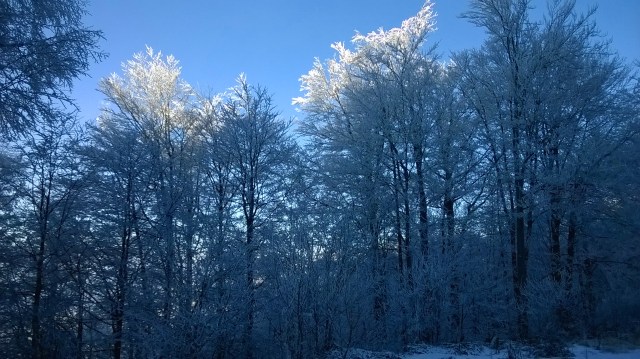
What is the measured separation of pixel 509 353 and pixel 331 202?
26.8 feet

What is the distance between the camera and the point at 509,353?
8.50m

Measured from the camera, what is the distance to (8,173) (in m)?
11.9

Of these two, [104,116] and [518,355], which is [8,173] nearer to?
[104,116]

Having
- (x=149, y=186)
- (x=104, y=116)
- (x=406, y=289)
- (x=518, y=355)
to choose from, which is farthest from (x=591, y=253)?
(x=104, y=116)

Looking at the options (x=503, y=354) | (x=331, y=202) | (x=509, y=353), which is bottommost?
(x=503, y=354)

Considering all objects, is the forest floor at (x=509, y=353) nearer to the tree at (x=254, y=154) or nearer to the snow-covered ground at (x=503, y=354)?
the snow-covered ground at (x=503, y=354)

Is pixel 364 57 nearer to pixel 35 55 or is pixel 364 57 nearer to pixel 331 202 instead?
pixel 331 202

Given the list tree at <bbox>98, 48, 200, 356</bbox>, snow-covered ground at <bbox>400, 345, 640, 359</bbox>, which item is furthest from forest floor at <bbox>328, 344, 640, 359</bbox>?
tree at <bbox>98, 48, 200, 356</bbox>

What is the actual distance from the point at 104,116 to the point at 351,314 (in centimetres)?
1251

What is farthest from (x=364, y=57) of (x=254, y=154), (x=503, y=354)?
(x=503, y=354)

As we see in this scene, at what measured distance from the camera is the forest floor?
8438mm

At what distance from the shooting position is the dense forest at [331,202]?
29.7 ft

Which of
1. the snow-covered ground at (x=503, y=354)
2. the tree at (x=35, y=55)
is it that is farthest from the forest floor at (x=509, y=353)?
the tree at (x=35, y=55)

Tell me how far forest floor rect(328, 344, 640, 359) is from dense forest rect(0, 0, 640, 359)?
0.40 metres
